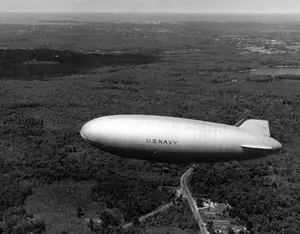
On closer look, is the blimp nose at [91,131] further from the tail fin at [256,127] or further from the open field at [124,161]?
the tail fin at [256,127]

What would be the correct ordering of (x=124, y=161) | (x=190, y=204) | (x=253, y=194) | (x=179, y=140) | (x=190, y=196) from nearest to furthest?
(x=179, y=140), (x=190, y=204), (x=190, y=196), (x=253, y=194), (x=124, y=161)

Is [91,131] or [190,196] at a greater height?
[91,131]

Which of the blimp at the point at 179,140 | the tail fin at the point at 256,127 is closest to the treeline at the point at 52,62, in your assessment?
the blimp at the point at 179,140

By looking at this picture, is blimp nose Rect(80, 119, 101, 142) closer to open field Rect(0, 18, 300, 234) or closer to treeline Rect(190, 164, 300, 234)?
open field Rect(0, 18, 300, 234)

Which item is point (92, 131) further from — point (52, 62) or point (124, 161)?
point (52, 62)

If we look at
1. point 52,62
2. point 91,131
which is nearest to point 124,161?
point 91,131

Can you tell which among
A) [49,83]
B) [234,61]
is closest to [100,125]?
[49,83]

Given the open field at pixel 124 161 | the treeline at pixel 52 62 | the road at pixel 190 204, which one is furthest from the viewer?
the treeline at pixel 52 62

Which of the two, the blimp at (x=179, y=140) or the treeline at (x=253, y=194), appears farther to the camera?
the treeline at (x=253, y=194)

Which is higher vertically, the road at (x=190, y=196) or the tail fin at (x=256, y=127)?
the tail fin at (x=256, y=127)
